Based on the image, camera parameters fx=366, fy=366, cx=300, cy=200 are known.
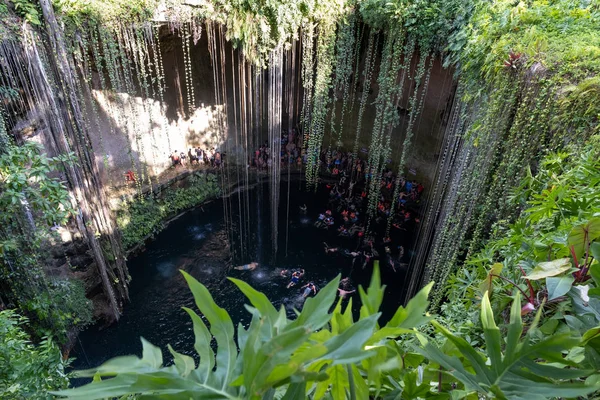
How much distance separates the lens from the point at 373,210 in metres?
7.86

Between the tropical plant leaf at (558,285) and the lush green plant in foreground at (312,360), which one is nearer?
the lush green plant in foreground at (312,360)

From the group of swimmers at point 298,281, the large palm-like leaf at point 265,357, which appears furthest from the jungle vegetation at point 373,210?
the group of swimmers at point 298,281

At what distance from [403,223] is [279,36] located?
446 cm

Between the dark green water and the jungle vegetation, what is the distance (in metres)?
0.41

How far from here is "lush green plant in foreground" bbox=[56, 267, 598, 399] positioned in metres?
0.46

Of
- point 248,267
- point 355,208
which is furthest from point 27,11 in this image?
point 355,208

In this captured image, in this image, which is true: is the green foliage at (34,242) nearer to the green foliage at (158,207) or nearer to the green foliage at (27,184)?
the green foliage at (27,184)

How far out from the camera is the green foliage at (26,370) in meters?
2.19

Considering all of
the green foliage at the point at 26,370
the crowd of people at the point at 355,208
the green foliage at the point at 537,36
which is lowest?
the crowd of people at the point at 355,208

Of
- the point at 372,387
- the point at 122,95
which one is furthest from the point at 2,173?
the point at 372,387

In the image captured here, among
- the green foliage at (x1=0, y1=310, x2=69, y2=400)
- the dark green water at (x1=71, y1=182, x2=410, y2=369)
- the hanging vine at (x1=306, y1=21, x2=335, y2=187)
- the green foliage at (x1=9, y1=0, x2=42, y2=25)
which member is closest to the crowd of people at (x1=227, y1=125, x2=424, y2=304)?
the dark green water at (x1=71, y1=182, x2=410, y2=369)

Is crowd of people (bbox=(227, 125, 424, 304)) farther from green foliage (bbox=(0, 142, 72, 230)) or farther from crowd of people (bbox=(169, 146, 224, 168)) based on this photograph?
green foliage (bbox=(0, 142, 72, 230))

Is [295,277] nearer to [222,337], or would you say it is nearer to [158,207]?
[158,207]

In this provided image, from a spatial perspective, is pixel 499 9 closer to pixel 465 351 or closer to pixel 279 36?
pixel 279 36
